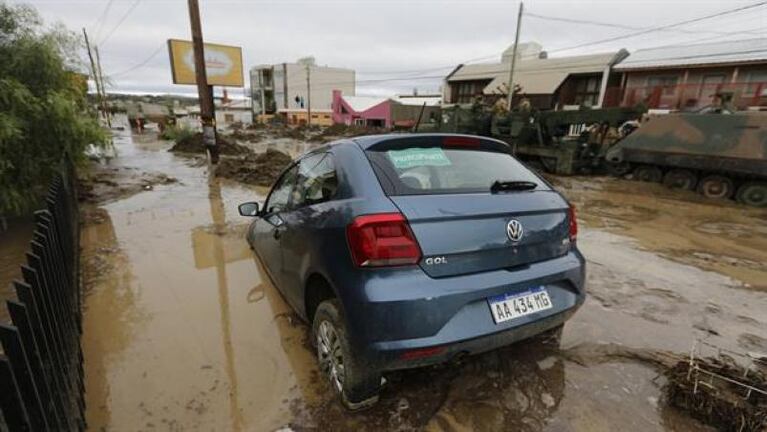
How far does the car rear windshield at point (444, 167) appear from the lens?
2123 millimetres

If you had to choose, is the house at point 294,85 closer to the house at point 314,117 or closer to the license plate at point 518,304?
the house at point 314,117

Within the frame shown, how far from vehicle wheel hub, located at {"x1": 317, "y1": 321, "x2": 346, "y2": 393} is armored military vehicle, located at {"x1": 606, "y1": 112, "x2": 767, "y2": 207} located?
9.97 m

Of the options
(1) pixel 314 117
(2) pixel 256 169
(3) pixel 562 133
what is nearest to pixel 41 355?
(2) pixel 256 169

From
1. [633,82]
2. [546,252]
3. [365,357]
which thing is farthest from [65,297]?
[633,82]

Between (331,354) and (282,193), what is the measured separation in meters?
1.77

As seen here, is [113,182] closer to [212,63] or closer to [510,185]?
[510,185]

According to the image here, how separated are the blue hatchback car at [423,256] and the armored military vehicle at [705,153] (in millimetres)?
8619

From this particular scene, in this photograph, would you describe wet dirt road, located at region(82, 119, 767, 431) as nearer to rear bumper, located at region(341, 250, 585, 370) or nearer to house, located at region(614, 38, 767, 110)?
rear bumper, located at region(341, 250, 585, 370)

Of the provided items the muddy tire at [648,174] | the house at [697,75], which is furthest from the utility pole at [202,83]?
the house at [697,75]

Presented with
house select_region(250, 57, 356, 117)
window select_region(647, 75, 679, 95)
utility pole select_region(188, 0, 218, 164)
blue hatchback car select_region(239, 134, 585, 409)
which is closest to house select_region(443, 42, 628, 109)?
window select_region(647, 75, 679, 95)

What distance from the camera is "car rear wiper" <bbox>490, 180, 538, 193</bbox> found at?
2.23 metres

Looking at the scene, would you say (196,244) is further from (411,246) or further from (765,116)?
(765,116)

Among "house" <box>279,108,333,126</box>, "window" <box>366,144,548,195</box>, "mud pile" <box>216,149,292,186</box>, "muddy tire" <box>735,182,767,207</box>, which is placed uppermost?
"house" <box>279,108,333,126</box>

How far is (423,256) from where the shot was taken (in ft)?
6.09
